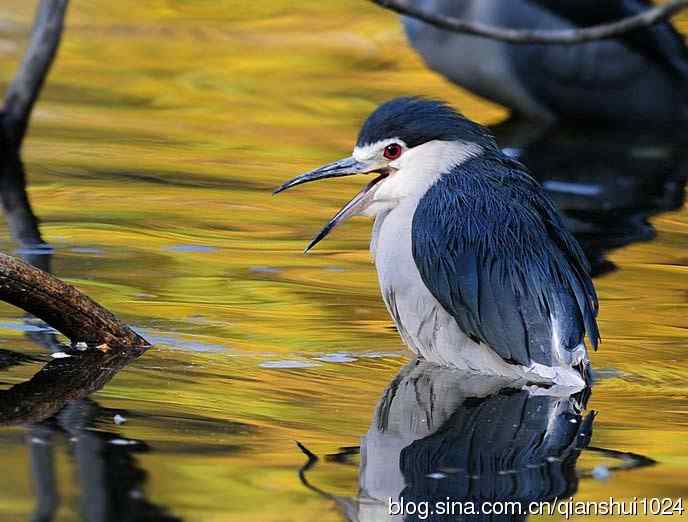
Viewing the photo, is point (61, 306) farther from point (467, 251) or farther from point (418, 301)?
point (467, 251)

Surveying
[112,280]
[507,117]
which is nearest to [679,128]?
[507,117]

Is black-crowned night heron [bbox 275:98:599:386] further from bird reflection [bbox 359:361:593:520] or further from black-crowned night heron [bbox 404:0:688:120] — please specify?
black-crowned night heron [bbox 404:0:688:120]

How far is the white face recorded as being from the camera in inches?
216

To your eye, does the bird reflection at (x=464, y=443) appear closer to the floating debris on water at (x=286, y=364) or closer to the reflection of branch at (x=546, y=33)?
the floating debris on water at (x=286, y=364)

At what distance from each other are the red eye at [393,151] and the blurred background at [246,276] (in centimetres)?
A: 62

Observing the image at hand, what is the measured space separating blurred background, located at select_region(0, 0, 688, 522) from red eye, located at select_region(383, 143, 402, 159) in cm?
62

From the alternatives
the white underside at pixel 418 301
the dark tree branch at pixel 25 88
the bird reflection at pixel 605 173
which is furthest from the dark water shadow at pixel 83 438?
the dark tree branch at pixel 25 88

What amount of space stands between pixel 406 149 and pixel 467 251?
0.52 metres

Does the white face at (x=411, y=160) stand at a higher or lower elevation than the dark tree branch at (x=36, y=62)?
higher

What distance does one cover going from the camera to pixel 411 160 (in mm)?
5480

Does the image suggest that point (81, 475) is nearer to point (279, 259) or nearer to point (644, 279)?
point (279, 259)

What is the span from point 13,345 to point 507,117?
21.3 feet

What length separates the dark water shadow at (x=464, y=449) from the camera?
3.96 meters

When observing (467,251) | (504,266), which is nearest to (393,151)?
(467,251)
